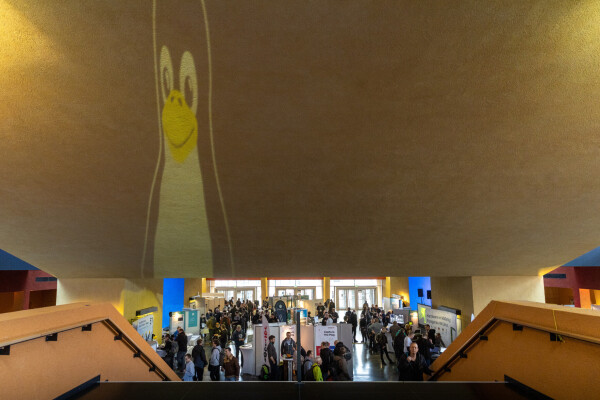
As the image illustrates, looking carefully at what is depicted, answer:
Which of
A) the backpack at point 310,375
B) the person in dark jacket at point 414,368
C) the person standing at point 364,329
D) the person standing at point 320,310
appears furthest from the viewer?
the person standing at point 320,310

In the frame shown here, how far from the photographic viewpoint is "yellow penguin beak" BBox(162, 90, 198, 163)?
4695 mm

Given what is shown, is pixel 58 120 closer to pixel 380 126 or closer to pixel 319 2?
pixel 319 2

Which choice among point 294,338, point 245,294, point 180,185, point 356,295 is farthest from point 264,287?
point 180,185

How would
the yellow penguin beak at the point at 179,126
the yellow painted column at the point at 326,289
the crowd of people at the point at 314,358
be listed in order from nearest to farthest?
the yellow penguin beak at the point at 179,126
the crowd of people at the point at 314,358
the yellow painted column at the point at 326,289

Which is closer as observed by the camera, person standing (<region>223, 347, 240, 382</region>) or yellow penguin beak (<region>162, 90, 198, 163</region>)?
yellow penguin beak (<region>162, 90, 198, 163</region>)

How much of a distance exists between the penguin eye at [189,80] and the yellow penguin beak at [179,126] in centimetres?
7

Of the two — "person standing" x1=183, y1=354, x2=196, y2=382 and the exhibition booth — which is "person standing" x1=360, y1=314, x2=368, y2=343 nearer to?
the exhibition booth

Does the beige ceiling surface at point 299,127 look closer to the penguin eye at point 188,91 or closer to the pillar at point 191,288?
the penguin eye at point 188,91

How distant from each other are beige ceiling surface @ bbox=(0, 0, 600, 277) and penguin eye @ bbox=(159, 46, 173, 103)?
16 mm

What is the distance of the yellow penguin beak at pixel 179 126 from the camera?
15.4 feet

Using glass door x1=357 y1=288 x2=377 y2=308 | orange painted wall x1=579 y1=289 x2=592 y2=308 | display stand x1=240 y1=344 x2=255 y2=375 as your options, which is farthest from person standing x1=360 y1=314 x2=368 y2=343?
glass door x1=357 y1=288 x2=377 y2=308

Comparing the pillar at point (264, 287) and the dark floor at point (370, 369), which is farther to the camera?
the pillar at point (264, 287)

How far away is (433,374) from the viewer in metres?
6.02

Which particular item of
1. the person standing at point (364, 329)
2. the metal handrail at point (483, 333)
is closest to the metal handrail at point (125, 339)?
the metal handrail at point (483, 333)
